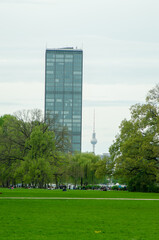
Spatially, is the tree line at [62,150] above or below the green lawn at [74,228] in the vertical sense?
above

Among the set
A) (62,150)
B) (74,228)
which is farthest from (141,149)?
(74,228)

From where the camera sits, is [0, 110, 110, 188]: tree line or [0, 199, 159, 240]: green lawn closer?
[0, 199, 159, 240]: green lawn

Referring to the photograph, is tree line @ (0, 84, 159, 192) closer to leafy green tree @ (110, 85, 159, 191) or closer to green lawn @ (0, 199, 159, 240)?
leafy green tree @ (110, 85, 159, 191)

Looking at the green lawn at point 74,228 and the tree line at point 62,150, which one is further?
the tree line at point 62,150

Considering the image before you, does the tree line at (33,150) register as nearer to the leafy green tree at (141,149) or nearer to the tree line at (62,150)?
the tree line at (62,150)

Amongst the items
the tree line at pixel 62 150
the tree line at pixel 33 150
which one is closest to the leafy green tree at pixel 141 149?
the tree line at pixel 62 150

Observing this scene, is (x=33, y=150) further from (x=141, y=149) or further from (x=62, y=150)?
(x=141, y=149)

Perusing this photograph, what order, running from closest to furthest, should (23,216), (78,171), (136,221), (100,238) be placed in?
(100,238) → (136,221) → (23,216) → (78,171)

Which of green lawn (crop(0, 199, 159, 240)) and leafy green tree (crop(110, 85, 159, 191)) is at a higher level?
leafy green tree (crop(110, 85, 159, 191))

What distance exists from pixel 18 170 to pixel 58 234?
5412cm

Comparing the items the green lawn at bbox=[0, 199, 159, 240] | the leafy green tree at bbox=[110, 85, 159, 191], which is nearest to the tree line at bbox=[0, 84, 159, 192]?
the leafy green tree at bbox=[110, 85, 159, 191]

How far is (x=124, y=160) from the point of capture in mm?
72562

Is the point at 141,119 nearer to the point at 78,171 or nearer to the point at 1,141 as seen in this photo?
the point at 1,141

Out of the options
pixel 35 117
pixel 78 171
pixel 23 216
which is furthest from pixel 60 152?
pixel 23 216
